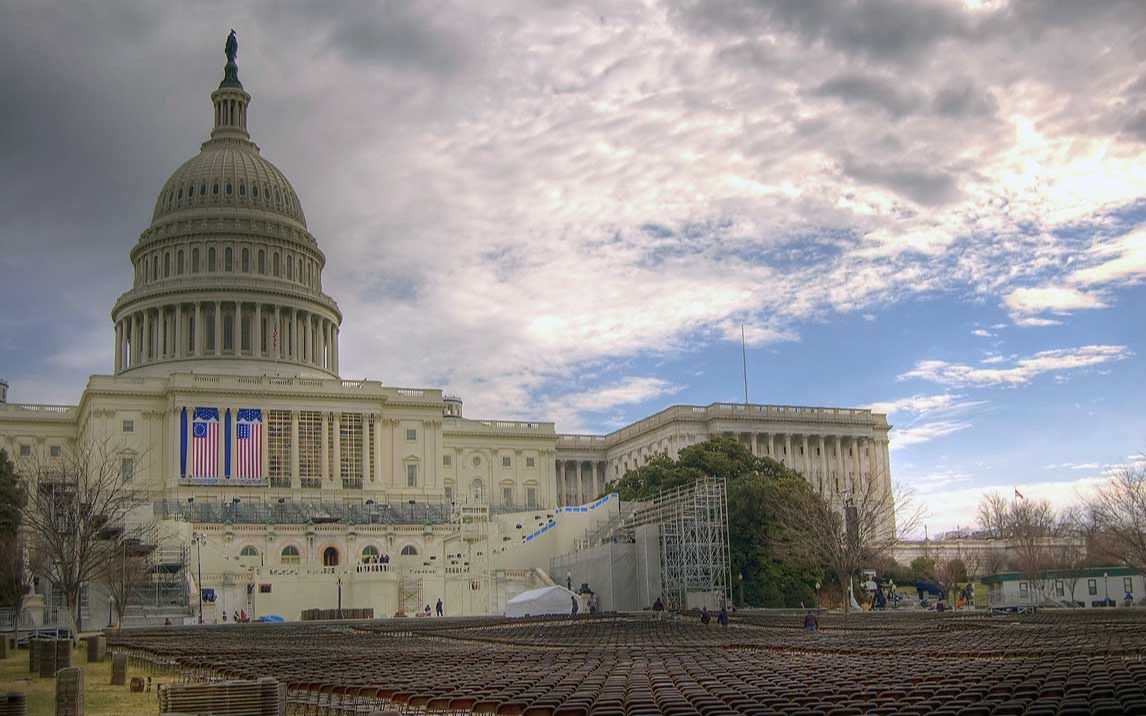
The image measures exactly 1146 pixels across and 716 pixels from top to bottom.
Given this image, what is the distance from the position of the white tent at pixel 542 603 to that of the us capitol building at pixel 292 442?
10.5m

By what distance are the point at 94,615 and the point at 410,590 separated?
19691mm

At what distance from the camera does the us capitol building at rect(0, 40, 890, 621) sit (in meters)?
82.7

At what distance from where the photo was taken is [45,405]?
12306 cm

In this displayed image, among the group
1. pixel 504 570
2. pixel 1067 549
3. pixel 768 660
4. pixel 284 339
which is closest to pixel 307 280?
pixel 284 339

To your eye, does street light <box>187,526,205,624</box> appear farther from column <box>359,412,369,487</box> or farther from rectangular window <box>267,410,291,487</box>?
column <box>359,412,369,487</box>

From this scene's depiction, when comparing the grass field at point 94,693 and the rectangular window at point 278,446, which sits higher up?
the rectangular window at point 278,446

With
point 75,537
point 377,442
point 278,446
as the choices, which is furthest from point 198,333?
point 75,537

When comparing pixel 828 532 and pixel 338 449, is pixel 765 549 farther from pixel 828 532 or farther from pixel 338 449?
pixel 338 449

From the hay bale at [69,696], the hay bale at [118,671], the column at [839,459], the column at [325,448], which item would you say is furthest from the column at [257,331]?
the hay bale at [69,696]

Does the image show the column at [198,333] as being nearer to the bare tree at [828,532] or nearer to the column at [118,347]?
the column at [118,347]

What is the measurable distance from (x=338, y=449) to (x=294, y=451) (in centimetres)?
422

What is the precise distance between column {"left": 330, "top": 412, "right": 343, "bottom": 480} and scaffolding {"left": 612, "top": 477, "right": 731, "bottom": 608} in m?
41.1

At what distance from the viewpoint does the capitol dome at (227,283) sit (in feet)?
414

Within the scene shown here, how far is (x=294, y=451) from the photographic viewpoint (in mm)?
112625
